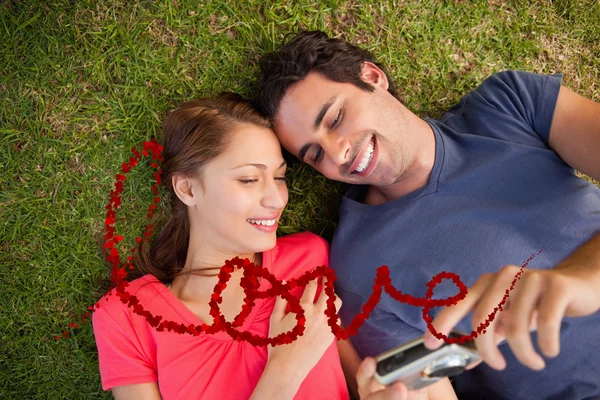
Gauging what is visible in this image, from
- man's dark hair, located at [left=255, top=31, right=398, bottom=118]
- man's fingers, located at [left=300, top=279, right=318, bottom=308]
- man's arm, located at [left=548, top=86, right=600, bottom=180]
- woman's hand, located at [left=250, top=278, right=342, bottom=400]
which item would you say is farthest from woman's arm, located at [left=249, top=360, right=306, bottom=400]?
man's arm, located at [left=548, top=86, right=600, bottom=180]

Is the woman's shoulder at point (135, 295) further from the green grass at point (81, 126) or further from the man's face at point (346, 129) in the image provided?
the man's face at point (346, 129)

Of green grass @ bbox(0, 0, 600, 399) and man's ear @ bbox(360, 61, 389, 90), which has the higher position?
man's ear @ bbox(360, 61, 389, 90)

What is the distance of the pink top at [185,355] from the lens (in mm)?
795

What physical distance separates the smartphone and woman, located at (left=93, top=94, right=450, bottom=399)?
285mm

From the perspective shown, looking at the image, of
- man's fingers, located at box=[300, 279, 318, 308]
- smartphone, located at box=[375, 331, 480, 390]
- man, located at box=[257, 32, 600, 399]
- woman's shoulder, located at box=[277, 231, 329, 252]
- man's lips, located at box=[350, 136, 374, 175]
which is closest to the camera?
smartphone, located at box=[375, 331, 480, 390]

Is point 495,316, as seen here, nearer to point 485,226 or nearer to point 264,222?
point 485,226

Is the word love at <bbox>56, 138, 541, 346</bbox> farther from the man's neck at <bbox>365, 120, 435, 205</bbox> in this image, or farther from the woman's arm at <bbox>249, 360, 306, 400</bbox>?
the man's neck at <bbox>365, 120, 435, 205</bbox>

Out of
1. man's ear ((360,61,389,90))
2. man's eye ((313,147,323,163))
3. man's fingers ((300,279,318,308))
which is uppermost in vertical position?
man's ear ((360,61,389,90))

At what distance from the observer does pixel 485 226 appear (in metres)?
0.69

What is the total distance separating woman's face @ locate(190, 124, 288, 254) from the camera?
2.56ft

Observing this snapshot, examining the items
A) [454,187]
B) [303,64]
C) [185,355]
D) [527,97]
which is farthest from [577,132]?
[185,355]

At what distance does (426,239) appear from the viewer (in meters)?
0.76

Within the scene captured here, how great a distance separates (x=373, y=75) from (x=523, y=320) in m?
0.62

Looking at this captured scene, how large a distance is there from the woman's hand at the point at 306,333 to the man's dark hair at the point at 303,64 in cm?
35
